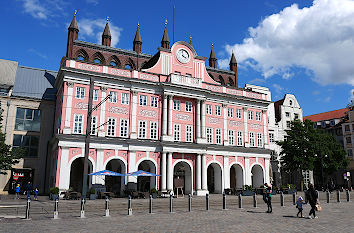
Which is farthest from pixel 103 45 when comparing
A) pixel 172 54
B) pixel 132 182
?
pixel 132 182

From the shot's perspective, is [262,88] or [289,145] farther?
[262,88]

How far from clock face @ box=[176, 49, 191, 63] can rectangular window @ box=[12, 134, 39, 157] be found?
21.0m

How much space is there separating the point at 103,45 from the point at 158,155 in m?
19.9

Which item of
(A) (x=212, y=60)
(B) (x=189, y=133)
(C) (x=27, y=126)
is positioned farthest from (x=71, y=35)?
(A) (x=212, y=60)

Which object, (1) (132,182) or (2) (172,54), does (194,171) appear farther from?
(2) (172,54)

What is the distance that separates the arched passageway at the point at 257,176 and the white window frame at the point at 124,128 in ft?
66.2

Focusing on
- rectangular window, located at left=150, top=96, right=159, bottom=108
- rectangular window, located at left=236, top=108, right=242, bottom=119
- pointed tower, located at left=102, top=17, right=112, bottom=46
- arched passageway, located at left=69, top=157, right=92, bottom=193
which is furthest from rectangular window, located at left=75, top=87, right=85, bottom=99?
rectangular window, located at left=236, top=108, right=242, bottom=119

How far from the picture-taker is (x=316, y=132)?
48000 mm

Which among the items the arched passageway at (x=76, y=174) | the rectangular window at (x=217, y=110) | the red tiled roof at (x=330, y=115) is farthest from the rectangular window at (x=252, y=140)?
the red tiled roof at (x=330, y=115)

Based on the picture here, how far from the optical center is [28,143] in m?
37.9

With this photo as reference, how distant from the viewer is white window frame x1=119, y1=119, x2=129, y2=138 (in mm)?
35000

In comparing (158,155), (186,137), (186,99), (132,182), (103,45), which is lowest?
(132,182)

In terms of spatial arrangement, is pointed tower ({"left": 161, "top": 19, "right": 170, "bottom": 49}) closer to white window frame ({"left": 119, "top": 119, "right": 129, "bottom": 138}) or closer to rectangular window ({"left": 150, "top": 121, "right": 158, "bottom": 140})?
rectangular window ({"left": 150, "top": 121, "right": 158, "bottom": 140})

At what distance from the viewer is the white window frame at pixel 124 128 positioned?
35000 mm
